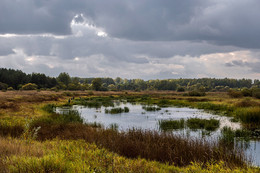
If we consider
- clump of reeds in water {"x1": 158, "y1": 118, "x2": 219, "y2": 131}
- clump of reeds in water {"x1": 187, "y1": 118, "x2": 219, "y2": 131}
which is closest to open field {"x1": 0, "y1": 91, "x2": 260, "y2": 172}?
clump of reeds in water {"x1": 158, "y1": 118, "x2": 219, "y2": 131}

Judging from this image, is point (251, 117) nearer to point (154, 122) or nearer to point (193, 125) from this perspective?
point (193, 125)

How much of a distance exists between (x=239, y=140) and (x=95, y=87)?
4475 inches

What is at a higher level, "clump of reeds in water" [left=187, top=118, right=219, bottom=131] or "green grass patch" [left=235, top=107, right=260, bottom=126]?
"green grass patch" [left=235, top=107, right=260, bottom=126]

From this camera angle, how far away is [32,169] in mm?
6035

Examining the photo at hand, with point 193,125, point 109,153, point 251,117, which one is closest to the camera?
point 109,153

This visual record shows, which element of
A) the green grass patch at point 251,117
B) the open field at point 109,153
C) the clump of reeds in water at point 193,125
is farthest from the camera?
the green grass patch at point 251,117

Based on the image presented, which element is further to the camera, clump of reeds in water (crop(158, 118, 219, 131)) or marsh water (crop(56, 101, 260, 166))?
clump of reeds in water (crop(158, 118, 219, 131))

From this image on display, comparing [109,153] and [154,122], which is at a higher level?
[109,153]

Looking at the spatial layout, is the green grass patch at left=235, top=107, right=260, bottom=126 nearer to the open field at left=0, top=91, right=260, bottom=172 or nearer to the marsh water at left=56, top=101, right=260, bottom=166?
the marsh water at left=56, top=101, right=260, bottom=166

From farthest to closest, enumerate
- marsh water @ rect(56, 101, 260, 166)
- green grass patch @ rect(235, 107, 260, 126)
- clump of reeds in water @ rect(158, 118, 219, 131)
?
green grass patch @ rect(235, 107, 260, 126) < clump of reeds in water @ rect(158, 118, 219, 131) < marsh water @ rect(56, 101, 260, 166)

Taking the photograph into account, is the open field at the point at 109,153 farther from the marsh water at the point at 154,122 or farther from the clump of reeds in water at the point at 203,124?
the clump of reeds in water at the point at 203,124

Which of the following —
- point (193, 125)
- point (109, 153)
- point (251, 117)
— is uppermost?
point (109, 153)

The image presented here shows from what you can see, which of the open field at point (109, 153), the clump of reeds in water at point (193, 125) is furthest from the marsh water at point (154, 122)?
the open field at point (109, 153)

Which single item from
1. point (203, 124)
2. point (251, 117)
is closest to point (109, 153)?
point (203, 124)
